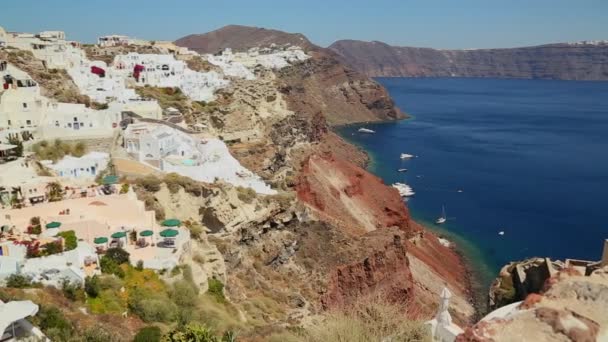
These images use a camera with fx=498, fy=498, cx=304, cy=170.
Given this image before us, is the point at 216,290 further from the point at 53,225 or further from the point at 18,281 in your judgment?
the point at 18,281

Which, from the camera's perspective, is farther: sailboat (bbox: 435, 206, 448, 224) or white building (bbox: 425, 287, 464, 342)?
sailboat (bbox: 435, 206, 448, 224)

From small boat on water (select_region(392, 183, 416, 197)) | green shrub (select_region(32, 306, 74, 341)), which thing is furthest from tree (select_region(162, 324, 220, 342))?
small boat on water (select_region(392, 183, 416, 197))

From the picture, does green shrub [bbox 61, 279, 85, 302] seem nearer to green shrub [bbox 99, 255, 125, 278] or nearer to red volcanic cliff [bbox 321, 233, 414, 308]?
green shrub [bbox 99, 255, 125, 278]

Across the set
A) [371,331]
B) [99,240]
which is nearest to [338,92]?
[99,240]

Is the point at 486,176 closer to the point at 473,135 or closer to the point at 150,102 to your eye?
the point at 473,135

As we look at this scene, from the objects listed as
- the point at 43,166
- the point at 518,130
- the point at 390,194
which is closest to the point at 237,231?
the point at 43,166
